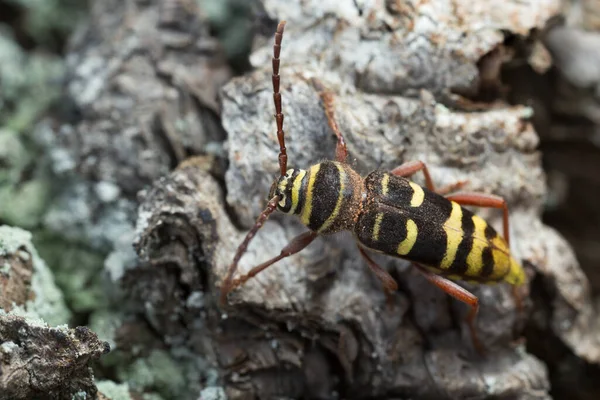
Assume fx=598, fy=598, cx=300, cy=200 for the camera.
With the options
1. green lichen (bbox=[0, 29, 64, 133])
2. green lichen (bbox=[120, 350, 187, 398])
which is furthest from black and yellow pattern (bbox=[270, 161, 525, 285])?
green lichen (bbox=[0, 29, 64, 133])

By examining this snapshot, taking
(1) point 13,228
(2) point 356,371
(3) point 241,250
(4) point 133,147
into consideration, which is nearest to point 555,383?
(2) point 356,371

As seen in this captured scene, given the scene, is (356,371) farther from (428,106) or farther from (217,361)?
(428,106)

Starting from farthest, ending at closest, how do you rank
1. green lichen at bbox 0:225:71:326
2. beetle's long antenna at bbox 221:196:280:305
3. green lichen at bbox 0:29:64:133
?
green lichen at bbox 0:29:64:133
beetle's long antenna at bbox 221:196:280:305
green lichen at bbox 0:225:71:326

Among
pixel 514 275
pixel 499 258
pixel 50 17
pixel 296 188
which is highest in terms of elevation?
pixel 50 17

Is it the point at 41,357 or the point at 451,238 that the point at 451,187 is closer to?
the point at 451,238

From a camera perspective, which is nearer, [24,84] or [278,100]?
[278,100]

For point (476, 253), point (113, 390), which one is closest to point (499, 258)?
point (476, 253)

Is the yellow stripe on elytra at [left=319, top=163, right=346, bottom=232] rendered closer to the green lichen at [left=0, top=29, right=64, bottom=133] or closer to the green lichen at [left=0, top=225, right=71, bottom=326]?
the green lichen at [left=0, top=225, right=71, bottom=326]

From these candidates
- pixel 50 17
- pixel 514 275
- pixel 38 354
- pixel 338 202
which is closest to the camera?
pixel 38 354
